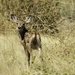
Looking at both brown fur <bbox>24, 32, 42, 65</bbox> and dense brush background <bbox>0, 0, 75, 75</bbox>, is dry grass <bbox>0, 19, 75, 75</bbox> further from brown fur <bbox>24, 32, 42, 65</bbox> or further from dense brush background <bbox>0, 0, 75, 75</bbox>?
brown fur <bbox>24, 32, 42, 65</bbox>

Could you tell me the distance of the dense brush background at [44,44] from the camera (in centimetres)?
661

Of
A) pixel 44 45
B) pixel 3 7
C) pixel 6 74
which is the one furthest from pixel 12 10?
pixel 6 74

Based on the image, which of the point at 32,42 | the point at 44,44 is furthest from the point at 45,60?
the point at 44,44

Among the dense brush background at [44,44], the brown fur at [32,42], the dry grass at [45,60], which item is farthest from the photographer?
the brown fur at [32,42]

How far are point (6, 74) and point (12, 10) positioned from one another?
858cm

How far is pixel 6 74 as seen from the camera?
21.3 feet

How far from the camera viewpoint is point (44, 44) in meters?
8.91

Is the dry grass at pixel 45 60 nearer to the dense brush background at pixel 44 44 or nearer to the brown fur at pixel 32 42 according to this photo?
the dense brush background at pixel 44 44

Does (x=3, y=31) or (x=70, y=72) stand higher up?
(x=70, y=72)

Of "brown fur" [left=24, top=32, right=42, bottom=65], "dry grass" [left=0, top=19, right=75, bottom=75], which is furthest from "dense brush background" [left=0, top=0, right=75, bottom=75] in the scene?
"brown fur" [left=24, top=32, right=42, bottom=65]

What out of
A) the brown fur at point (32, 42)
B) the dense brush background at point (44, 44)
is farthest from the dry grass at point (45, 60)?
the brown fur at point (32, 42)

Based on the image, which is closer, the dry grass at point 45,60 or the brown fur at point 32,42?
the dry grass at point 45,60

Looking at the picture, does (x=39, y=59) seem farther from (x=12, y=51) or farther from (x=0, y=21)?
(x=0, y=21)

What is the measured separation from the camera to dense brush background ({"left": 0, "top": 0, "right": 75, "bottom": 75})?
661 cm
